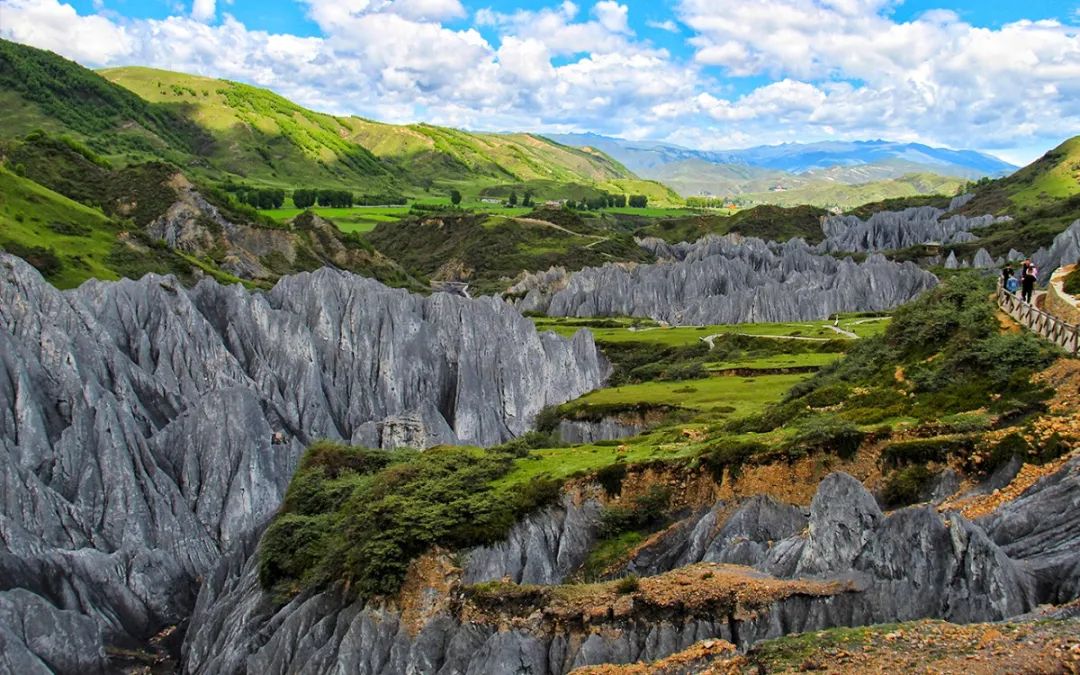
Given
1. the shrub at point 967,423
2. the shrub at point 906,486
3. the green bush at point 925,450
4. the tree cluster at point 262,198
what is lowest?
the shrub at point 906,486

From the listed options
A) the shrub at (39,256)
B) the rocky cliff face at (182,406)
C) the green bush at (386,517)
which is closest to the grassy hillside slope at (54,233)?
the shrub at (39,256)

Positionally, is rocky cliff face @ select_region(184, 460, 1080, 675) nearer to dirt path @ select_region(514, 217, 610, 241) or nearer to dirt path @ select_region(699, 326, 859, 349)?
dirt path @ select_region(699, 326, 859, 349)

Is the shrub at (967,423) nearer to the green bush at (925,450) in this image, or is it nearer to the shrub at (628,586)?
the green bush at (925,450)

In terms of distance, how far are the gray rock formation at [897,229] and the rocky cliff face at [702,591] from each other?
134433mm

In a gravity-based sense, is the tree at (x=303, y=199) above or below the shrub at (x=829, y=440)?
above

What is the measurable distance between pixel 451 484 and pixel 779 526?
33.7ft

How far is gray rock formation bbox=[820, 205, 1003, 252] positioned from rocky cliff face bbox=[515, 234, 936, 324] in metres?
35.2

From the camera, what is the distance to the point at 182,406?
47.9 m

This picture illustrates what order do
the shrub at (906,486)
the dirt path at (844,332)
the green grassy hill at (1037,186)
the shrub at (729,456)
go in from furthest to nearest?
the green grassy hill at (1037,186)
the dirt path at (844,332)
the shrub at (729,456)
the shrub at (906,486)

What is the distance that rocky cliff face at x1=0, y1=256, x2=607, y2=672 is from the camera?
114 feet

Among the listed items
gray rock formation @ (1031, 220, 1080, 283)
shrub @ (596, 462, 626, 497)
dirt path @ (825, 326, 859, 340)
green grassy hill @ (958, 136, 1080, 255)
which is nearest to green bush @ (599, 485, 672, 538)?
shrub @ (596, 462, 626, 497)

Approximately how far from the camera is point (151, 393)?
4722 cm

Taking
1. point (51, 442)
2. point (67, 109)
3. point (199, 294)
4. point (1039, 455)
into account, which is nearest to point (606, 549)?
point (1039, 455)

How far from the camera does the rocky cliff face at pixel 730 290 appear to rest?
10031 centimetres
